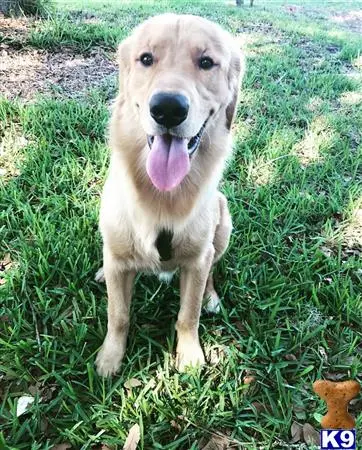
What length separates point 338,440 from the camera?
2.05 metres

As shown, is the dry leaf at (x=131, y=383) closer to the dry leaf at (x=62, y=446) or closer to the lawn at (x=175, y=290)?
the lawn at (x=175, y=290)

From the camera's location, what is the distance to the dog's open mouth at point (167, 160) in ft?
6.36

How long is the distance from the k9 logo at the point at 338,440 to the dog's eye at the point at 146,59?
1885 millimetres

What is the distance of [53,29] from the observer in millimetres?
5512

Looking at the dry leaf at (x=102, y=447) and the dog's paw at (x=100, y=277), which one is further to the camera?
the dog's paw at (x=100, y=277)

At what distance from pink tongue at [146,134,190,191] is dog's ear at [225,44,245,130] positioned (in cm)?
48

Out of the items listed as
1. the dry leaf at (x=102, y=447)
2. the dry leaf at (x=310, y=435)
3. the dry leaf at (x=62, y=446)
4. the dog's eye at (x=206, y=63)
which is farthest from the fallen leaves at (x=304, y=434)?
the dog's eye at (x=206, y=63)

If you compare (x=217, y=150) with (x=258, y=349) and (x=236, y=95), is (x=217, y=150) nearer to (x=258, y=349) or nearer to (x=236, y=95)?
(x=236, y=95)

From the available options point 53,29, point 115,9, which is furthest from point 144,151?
point 115,9

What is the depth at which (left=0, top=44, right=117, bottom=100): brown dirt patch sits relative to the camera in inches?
182

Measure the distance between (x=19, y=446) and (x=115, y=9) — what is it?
760cm

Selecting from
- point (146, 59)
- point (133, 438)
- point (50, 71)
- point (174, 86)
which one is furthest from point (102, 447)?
point (50, 71)

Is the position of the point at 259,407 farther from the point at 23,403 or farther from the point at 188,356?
the point at 23,403

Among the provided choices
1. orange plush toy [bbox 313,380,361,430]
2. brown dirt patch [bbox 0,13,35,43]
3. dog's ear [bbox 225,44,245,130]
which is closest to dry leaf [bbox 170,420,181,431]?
orange plush toy [bbox 313,380,361,430]
